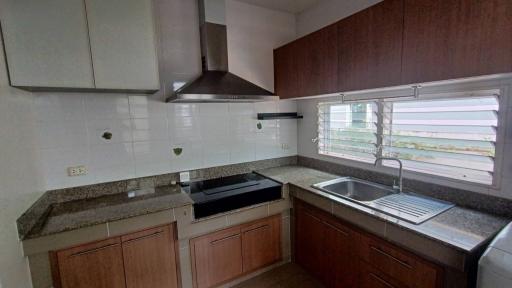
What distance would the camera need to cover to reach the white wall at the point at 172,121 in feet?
6.04

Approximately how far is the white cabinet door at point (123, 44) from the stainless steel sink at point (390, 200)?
5.52ft

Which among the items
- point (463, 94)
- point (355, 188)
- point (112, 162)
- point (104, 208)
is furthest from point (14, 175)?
point (463, 94)

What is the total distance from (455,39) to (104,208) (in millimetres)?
2430

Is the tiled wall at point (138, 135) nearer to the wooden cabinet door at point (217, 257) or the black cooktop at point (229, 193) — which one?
the black cooktop at point (229, 193)

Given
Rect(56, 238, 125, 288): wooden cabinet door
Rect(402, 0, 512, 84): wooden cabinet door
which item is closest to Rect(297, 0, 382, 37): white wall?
Rect(402, 0, 512, 84): wooden cabinet door

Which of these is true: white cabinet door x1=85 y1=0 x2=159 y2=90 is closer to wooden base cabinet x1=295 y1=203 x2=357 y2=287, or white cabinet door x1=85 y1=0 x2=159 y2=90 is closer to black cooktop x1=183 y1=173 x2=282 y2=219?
black cooktop x1=183 y1=173 x2=282 y2=219

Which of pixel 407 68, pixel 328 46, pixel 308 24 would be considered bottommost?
pixel 407 68

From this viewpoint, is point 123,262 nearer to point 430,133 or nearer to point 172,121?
point 172,121

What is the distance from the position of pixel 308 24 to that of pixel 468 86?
1666 millimetres

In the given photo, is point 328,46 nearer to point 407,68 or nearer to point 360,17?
point 360,17

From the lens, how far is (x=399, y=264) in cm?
145

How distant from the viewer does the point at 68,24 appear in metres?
1.52

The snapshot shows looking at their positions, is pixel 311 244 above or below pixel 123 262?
below

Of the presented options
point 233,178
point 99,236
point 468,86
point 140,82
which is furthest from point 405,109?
point 99,236
